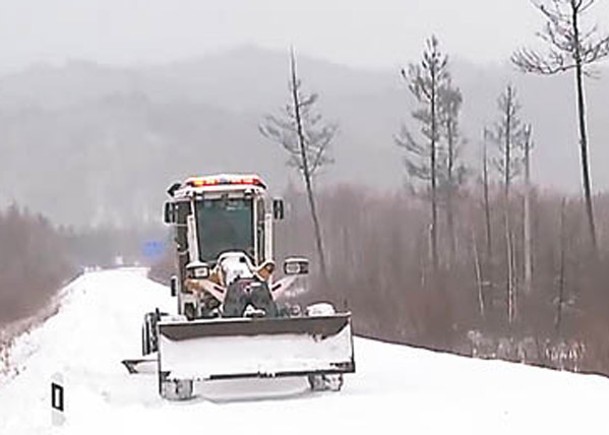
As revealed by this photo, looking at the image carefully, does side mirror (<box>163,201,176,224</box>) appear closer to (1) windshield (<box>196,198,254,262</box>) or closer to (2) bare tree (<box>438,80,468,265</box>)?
(1) windshield (<box>196,198,254,262</box>)

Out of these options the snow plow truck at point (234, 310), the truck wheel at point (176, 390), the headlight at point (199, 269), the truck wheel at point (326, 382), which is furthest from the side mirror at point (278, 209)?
the truck wheel at point (176, 390)

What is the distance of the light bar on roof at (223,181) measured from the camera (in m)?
19.2

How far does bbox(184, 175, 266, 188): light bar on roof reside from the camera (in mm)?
19219

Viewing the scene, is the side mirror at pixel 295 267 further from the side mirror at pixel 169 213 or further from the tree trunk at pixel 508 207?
the tree trunk at pixel 508 207

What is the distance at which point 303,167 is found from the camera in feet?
163

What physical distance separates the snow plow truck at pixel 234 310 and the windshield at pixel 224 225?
0.05ft

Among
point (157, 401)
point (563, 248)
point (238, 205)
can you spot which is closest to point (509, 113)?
point (563, 248)

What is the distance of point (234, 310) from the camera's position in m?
17.8

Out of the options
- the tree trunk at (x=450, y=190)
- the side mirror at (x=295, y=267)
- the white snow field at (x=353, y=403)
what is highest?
the tree trunk at (x=450, y=190)

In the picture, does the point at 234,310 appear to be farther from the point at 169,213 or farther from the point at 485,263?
the point at 485,263

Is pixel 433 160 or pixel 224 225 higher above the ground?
pixel 433 160

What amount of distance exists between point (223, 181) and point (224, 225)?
2.10ft

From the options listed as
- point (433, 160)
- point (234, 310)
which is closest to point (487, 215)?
point (433, 160)

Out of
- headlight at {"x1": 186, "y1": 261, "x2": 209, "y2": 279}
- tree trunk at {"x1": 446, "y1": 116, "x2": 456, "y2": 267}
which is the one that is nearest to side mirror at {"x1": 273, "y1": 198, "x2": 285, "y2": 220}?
headlight at {"x1": 186, "y1": 261, "x2": 209, "y2": 279}
